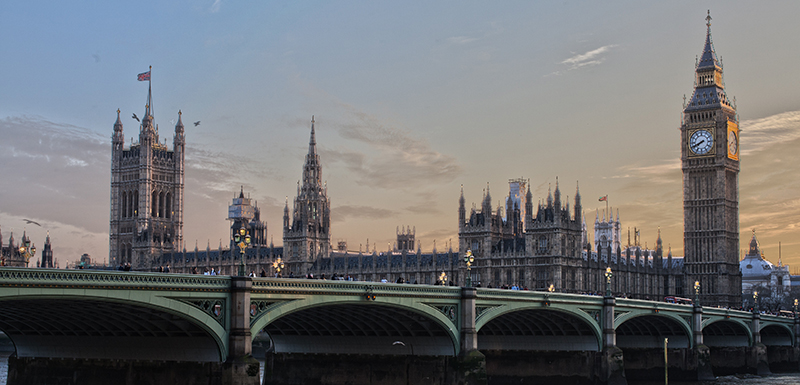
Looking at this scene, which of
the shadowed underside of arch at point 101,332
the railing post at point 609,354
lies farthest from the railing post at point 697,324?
the shadowed underside of arch at point 101,332

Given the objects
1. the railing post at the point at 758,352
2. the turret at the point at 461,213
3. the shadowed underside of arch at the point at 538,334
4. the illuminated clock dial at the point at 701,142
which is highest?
the illuminated clock dial at the point at 701,142

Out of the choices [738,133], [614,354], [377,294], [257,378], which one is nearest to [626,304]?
[614,354]

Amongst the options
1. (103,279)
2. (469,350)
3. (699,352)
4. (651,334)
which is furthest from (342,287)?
(699,352)

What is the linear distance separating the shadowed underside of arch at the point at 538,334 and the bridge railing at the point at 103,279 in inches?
1404

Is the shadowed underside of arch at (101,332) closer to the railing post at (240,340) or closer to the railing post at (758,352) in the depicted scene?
the railing post at (240,340)

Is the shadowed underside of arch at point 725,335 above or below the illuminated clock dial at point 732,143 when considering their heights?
below

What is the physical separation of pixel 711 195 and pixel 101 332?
124m

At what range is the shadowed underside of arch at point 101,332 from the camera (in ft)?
167

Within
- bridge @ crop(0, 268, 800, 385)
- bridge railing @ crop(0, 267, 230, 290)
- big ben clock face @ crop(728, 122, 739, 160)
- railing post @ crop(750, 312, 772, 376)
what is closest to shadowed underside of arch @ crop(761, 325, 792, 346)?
railing post @ crop(750, 312, 772, 376)

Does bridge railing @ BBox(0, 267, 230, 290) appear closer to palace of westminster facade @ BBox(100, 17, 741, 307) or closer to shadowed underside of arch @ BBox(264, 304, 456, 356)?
shadowed underside of arch @ BBox(264, 304, 456, 356)

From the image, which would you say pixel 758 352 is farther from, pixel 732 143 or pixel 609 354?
pixel 732 143

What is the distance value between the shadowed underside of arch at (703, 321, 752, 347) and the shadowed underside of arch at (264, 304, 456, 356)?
5214 centimetres

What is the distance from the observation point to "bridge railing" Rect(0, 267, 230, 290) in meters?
43.4

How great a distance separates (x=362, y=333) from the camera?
7212cm
